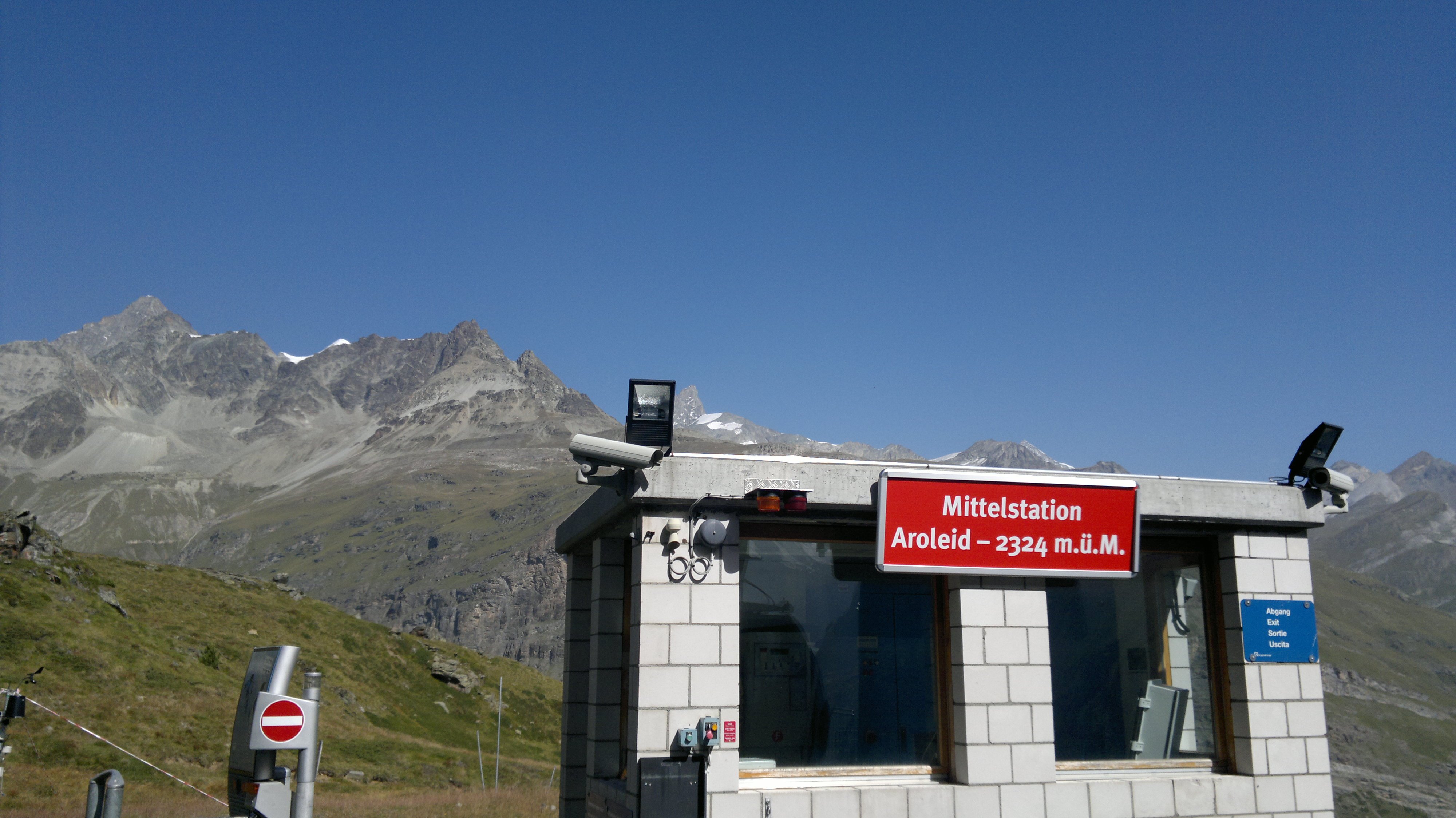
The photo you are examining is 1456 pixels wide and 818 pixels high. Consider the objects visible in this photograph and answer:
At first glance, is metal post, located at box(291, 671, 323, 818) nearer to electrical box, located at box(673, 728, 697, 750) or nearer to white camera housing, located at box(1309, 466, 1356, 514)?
electrical box, located at box(673, 728, 697, 750)

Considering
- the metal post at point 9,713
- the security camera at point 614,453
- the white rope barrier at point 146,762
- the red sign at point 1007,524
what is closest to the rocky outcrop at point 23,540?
the white rope barrier at point 146,762

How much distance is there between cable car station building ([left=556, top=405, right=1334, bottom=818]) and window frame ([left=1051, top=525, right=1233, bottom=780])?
0.03 m

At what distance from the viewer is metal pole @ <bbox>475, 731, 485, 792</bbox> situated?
40.2m

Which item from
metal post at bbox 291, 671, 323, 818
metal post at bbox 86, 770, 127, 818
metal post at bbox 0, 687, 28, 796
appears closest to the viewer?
metal post at bbox 86, 770, 127, 818

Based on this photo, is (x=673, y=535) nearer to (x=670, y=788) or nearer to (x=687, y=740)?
(x=687, y=740)

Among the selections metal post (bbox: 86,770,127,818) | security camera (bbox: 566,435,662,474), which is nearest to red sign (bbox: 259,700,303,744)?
metal post (bbox: 86,770,127,818)

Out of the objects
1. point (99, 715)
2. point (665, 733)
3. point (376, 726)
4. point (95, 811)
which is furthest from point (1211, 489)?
point (376, 726)

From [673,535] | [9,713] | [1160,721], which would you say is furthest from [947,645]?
[9,713]

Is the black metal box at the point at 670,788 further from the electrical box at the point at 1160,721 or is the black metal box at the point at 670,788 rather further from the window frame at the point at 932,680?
the electrical box at the point at 1160,721

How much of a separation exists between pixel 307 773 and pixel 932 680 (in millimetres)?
7694

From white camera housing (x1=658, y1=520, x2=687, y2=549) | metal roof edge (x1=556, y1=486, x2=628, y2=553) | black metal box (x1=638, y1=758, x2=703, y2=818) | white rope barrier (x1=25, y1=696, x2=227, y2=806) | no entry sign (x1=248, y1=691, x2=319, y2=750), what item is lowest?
white rope barrier (x1=25, y1=696, x2=227, y2=806)

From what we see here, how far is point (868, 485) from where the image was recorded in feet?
43.0

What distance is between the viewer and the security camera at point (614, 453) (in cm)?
1200

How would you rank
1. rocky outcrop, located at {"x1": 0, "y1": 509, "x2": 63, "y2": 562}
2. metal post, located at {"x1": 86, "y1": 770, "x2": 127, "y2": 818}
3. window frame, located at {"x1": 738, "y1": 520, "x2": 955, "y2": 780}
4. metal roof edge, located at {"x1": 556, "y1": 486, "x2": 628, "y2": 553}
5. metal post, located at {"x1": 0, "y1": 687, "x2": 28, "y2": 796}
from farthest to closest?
rocky outcrop, located at {"x1": 0, "y1": 509, "x2": 63, "y2": 562} → metal post, located at {"x1": 0, "y1": 687, "x2": 28, "y2": 796} → metal roof edge, located at {"x1": 556, "y1": 486, "x2": 628, "y2": 553} → window frame, located at {"x1": 738, "y1": 520, "x2": 955, "y2": 780} → metal post, located at {"x1": 86, "y1": 770, "x2": 127, "y2": 818}
